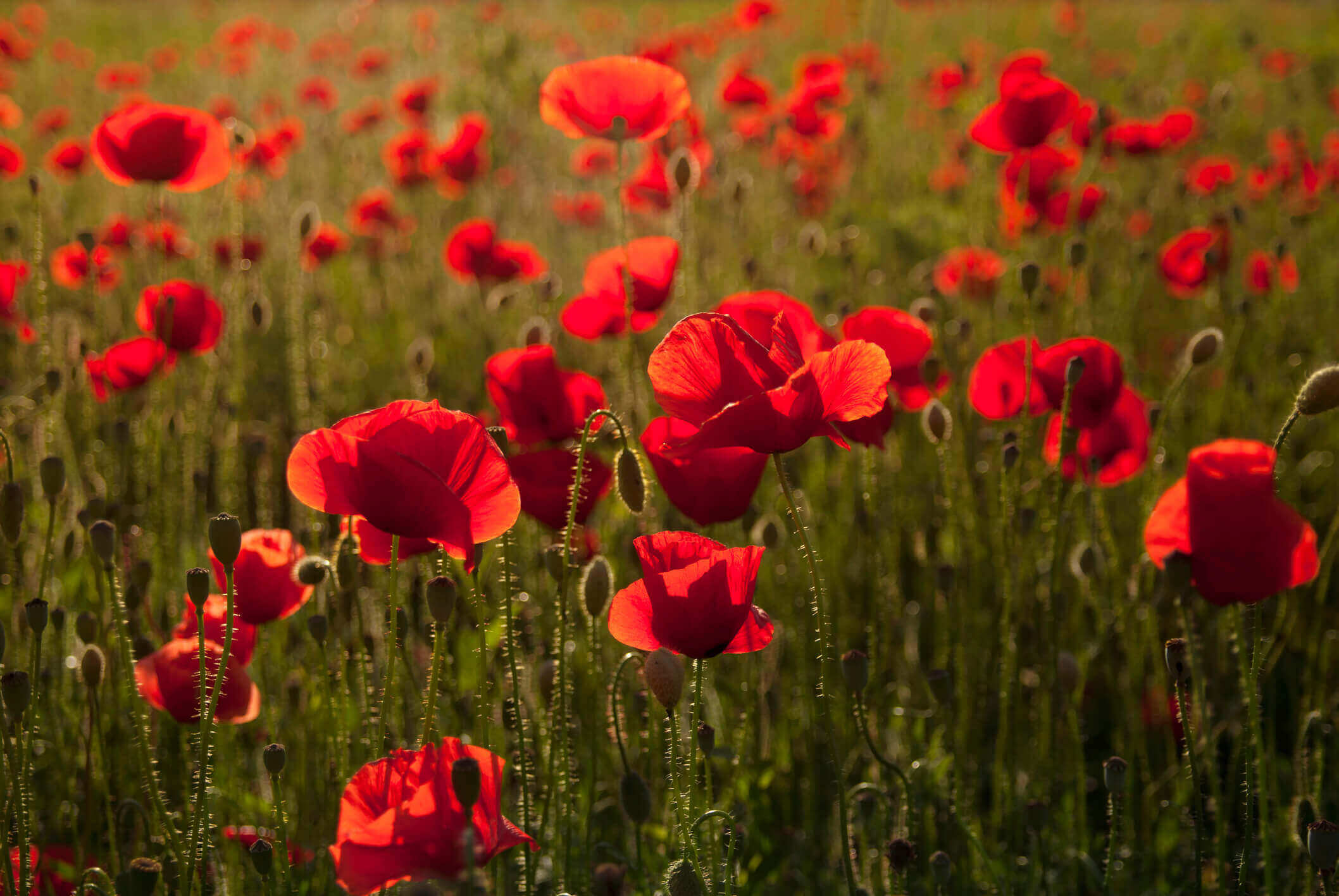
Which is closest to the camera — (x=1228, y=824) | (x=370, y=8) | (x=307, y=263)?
(x=1228, y=824)

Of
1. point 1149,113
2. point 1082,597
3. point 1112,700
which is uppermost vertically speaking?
point 1149,113

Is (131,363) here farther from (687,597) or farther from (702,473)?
(687,597)

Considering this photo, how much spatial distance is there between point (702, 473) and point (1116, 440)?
1.00 m

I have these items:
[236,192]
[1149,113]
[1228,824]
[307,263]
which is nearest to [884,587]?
[1228,824]

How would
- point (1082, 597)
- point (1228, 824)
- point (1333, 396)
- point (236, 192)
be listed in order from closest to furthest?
point (1333, 396)
point (1228, 824)
point (1082, 597)
point (236, 192)

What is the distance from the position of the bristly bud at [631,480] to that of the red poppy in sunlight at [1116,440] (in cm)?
92

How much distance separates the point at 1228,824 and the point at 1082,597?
53cm

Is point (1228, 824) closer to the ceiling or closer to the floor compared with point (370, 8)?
closer to the floor

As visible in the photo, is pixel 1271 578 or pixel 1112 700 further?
pixel 1112 700

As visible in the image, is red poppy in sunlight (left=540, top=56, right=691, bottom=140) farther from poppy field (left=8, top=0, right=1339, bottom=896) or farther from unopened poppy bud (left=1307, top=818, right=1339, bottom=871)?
unopened poppy bud (left=1307, top=818, right=1339, bottom=871)

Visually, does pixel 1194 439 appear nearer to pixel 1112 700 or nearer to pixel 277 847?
pixel 1112 700

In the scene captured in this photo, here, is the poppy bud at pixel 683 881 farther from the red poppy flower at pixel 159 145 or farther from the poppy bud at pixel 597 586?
the red poppy flower at pixel 159 145

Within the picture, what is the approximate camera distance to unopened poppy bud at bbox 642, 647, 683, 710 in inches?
50.6

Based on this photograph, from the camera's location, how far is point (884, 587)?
239 cm
